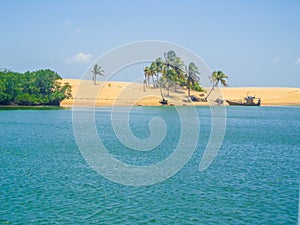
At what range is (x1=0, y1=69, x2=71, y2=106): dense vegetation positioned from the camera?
80.9 m

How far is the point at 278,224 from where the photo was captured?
15.9 m

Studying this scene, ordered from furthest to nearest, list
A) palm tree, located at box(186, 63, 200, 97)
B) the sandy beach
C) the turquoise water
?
the sandy beach
palm tree, located at box(186, 63, 200, 97)
the turquoise water

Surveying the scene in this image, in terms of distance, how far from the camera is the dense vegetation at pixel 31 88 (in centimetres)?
8094

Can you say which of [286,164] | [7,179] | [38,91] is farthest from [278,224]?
[38,91]

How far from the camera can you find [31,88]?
275 ft

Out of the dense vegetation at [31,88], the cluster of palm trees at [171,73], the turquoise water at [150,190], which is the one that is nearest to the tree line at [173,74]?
the cluster of palm trees at [171,73]

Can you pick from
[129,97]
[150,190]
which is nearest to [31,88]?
[129,97]

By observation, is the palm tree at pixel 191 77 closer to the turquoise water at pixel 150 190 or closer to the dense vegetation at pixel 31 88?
the dense vegetation at pixel 31 88

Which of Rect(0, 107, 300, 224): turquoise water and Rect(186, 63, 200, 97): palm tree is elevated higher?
Rect(186, 63, 200, 97): palm tree

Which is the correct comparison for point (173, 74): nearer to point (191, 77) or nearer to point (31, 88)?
point (191, 77)

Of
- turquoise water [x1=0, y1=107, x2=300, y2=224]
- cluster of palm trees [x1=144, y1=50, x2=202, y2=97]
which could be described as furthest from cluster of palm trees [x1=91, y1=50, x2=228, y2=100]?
turquoise water [x1=0, y1=107, x2=300, y2=224]

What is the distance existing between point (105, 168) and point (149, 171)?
262cm

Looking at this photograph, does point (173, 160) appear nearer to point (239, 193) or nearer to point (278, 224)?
point (239, 193)

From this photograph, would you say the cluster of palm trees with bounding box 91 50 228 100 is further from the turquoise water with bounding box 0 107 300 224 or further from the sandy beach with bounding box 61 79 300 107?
the turquoise water with bounding box 0 107 300 224
